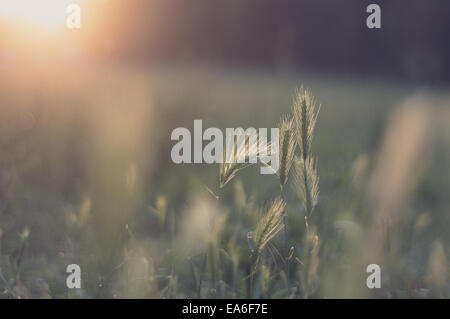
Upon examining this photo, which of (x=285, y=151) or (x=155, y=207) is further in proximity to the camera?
(x=155, y=207)

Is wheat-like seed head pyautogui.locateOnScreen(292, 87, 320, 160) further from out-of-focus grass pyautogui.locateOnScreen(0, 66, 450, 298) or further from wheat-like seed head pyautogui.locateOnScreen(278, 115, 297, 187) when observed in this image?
out-of-focus grass pyautogui.locateOnScreen(0, 66, 450, 298)

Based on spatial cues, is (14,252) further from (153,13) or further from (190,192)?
(153,13)

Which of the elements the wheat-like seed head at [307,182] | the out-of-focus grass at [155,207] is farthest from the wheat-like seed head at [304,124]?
the out-of-focus grass at [155,207]

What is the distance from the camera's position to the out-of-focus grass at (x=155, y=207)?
117 cm

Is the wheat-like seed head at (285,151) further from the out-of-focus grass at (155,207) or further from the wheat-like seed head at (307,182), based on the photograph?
the out-of-focus grass at (155,207)

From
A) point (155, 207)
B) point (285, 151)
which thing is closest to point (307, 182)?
point (285, 151)

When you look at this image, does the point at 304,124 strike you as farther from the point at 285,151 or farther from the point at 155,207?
the point at 155,207

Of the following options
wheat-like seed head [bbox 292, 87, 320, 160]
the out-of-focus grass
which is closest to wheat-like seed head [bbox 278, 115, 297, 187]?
wheat-like seed head [bbox 292, 87, 320, 160]

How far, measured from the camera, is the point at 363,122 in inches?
127

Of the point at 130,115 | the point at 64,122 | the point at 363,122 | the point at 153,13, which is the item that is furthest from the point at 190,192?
the point at 153,13

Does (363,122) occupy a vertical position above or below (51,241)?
above

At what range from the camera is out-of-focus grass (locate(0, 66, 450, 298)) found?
3.83ft

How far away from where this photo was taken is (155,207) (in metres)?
1.67

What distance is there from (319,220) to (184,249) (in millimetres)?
557
